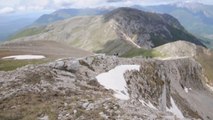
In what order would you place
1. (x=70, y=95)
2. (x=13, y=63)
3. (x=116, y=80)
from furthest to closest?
(x=13, y=63), (x=116, y=80), (x=70, y=95)

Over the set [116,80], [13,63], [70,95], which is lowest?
[116,80]

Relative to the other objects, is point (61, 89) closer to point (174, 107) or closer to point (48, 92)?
point (48, 92)

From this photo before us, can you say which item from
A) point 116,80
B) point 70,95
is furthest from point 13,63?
point 70,95

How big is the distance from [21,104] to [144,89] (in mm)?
34105

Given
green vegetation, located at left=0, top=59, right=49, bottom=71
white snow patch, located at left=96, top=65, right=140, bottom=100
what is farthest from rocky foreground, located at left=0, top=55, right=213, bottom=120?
green vegetation, located at left=0, top=59, right=49, bottom=71

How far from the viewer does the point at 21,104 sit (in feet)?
88.7

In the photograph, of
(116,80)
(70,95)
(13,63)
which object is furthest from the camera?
(13,63)

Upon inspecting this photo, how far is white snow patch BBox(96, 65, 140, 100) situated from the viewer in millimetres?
43231

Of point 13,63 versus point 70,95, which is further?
point 13,63

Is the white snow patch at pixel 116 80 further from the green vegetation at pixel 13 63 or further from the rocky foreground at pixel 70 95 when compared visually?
the green vegetation at pixel 13 63

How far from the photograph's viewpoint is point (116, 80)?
5022 cm

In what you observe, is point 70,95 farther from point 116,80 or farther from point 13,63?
point 13,63

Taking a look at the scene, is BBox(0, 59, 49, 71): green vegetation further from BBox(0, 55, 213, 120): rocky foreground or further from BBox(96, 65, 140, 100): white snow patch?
BBox(96, 65, 140, 100): white snow patch

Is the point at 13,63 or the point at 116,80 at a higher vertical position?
the point at 13,63
